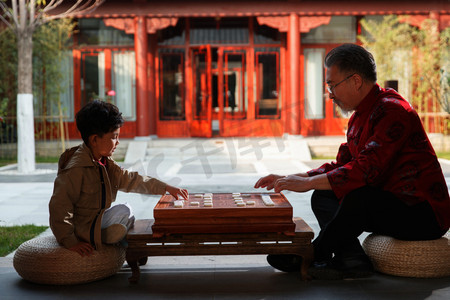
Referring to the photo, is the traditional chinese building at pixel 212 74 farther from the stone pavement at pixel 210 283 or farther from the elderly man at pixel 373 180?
the elderly man at pixel 373 180

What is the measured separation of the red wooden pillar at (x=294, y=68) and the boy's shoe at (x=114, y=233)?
870cm

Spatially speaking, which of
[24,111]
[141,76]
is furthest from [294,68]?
[24,111]

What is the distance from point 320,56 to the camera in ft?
40.7

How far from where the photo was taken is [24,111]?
8.70 m

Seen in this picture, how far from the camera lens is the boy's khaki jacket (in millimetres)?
2820

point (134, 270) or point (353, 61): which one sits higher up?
point (353, 61)

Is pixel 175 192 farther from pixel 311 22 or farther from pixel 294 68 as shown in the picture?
pixel 311 22

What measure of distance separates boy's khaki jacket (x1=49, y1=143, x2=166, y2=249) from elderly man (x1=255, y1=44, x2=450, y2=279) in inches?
36.3

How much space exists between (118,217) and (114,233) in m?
0.10

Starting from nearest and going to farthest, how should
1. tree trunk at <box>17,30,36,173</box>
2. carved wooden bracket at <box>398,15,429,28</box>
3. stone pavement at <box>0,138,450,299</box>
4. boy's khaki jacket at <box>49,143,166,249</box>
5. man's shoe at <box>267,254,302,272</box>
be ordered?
stone pavement at <box>0,138,450,299</box> → boy's khaki jacket at <box>49,143,166,249</box> → man's shoe at <box>267,254,302,272</box> → tree trunk at <box>17,30,36,173</box> → carved wooden bracket at <box>398,15,429,28</box>

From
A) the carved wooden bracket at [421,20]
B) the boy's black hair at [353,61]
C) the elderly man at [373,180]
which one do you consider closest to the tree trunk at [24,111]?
the elderly man at [373,180]

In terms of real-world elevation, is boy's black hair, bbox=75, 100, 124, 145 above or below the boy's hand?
above

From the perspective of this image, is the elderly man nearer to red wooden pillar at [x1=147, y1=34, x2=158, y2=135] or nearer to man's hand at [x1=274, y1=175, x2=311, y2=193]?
man's hand at [x1=274, y1=175, x2=311, y2=193]

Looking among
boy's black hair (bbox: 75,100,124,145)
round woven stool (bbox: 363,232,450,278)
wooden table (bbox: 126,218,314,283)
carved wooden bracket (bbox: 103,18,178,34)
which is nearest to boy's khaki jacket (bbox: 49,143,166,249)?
boy's black hair (bbox: 75,100,124,145)
